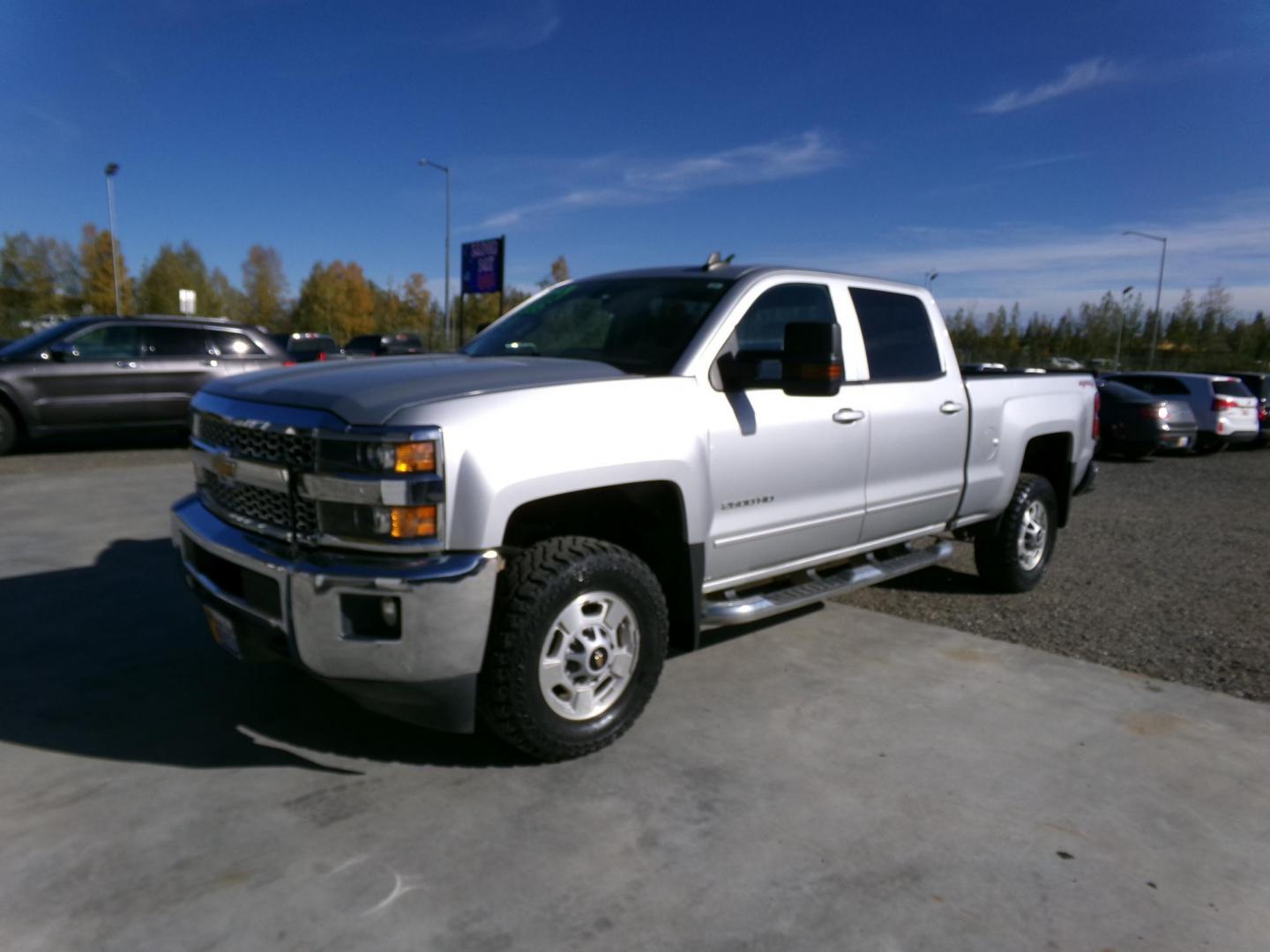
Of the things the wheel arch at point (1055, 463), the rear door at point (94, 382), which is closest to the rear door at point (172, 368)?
the rear door at point (94, 382)

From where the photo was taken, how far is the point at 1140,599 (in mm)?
6090

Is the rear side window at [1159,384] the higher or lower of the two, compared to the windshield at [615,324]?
lower

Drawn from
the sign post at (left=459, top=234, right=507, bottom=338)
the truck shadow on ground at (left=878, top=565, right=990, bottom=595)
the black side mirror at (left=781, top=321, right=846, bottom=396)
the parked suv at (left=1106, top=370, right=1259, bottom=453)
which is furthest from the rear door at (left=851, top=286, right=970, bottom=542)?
the sign post at (left=459, top=234, right=507, bottom=338)

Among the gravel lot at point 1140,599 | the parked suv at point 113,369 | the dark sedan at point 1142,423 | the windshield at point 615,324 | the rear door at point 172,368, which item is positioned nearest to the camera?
the windshield at point 615,324

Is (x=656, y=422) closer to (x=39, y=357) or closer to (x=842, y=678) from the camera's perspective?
(x=842, y=678)

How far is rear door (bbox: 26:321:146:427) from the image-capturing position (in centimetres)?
1126

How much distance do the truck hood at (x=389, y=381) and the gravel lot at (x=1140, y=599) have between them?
300cm

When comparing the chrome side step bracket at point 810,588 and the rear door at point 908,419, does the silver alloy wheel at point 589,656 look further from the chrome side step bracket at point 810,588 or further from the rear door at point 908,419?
the rear door at point 908,419

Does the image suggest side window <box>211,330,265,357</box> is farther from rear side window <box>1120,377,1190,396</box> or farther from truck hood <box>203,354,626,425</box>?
rear side window <box>1120,377,1190,396</box>

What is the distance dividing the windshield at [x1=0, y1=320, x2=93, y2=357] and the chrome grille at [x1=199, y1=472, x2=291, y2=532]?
924 cm

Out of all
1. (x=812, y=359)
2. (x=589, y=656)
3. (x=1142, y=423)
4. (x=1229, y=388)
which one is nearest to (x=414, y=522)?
(x=589, y=656)

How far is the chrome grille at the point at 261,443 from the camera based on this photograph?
313cm

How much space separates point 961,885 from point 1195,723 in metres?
1.91

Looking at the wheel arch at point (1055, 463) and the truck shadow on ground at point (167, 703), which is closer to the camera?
the truck shadow on ground at point (167, 703)
